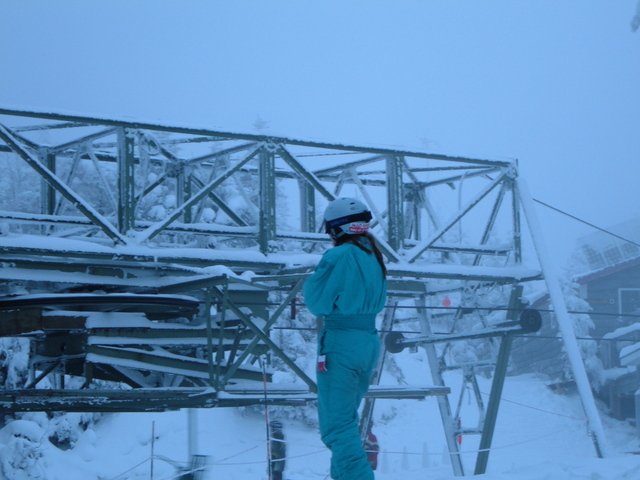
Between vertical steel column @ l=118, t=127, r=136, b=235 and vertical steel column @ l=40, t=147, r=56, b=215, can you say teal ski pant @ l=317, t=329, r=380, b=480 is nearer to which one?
vertical steel column @ l=118, t=127, r=136, b=235

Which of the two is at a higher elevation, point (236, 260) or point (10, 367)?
point (236, 260)

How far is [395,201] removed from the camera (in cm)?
898

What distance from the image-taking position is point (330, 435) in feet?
11.9

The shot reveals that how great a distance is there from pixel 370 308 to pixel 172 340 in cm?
454

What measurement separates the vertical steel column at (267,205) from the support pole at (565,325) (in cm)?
326

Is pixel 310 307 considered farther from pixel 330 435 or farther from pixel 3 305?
pixel 3 305

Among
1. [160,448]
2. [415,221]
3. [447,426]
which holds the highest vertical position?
[415,221]

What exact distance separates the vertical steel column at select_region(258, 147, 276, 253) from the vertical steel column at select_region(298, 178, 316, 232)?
2535 mm

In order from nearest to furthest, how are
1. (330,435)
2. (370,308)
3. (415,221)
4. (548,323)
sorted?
(330,435)
(370,308)
(415,221)
(548,323)

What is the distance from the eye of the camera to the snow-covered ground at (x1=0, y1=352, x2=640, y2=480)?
12.7 m

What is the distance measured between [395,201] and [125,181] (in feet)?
10.5

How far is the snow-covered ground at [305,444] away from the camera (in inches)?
500

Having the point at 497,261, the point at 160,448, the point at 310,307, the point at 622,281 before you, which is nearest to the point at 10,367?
the point at 160,448

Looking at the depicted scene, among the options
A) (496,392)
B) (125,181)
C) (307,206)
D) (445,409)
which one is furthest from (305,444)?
(125,181)
